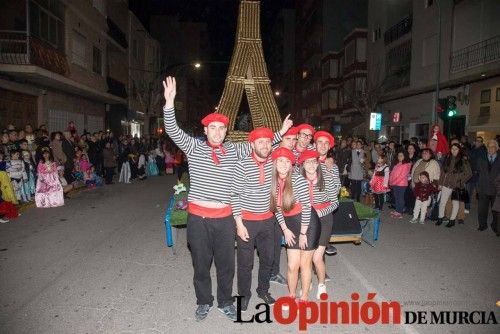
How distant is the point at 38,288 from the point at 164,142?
58.3 feet

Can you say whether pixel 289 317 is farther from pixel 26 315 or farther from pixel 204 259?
pixel 26 315

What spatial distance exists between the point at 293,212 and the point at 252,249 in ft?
2.05

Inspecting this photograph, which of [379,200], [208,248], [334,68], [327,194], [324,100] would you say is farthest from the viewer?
[324,100]

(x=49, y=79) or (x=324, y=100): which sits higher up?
(x=324, y=100)

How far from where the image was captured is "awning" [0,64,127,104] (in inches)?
586

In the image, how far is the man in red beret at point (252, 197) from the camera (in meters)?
4.30

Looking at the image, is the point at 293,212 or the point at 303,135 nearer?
the point at 293,212

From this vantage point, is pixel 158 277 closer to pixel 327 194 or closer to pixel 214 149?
pixel 214 149

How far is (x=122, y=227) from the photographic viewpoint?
880cm

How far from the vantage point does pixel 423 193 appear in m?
9.19

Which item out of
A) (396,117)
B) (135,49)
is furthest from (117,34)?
(396,117)

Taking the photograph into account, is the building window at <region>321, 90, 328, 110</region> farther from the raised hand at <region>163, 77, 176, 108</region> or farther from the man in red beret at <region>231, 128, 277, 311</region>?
the raised hand at <region>163, 77, 176, 108</region>

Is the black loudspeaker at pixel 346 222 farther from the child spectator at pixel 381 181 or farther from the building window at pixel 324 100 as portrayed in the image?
the building window at pixel 324 100

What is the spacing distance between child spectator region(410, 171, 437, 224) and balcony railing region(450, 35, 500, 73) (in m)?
11.8
